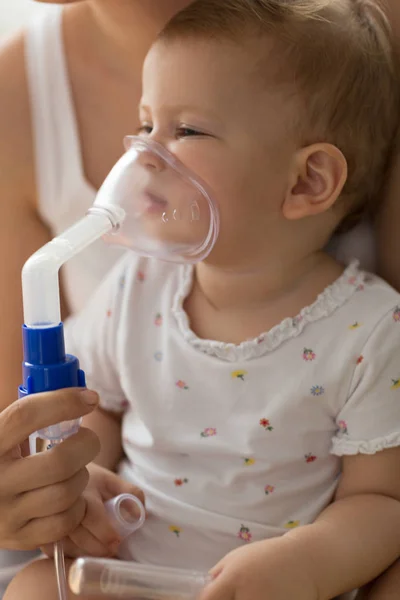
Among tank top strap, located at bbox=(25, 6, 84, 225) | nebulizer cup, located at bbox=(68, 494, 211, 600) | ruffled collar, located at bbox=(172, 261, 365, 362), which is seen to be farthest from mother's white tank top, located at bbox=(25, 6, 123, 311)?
nebulizer cup, located at bbox=(68, 494, 211, 600)

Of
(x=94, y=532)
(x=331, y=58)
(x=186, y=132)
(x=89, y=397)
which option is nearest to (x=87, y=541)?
(x=94, y=532)

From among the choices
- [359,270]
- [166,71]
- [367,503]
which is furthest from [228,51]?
[367,503]

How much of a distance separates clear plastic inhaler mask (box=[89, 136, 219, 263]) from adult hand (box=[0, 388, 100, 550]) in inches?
8.7

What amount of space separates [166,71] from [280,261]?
262mm

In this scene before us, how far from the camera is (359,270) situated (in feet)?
3.47

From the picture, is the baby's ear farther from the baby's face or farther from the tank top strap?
the tank top strap

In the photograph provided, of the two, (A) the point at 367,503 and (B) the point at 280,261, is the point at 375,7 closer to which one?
(B) the point at 280,261

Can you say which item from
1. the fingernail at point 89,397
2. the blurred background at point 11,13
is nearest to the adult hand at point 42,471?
the fingernail at point 89,397

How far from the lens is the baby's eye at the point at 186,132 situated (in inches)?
37.3

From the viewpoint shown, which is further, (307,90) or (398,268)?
(398,268)

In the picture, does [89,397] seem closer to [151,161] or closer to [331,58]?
[151,161]

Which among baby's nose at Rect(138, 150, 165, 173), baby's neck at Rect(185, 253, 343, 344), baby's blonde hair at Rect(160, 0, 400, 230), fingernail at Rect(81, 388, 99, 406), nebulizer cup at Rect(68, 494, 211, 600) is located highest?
baby's blonde hair at Rect(160, 0, 400, 230)

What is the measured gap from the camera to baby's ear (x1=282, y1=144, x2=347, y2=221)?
3.18 ft

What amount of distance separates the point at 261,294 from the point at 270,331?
0.16ft
